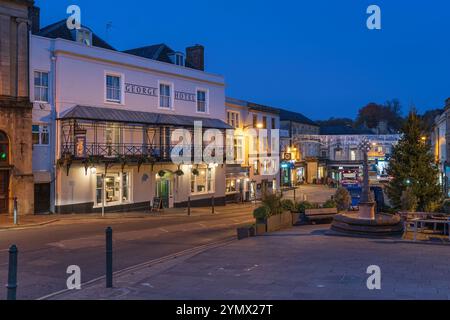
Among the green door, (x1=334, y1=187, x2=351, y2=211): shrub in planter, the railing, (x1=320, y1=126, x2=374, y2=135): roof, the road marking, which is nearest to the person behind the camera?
the road marking

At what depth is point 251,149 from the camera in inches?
1785

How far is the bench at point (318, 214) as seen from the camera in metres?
21.3

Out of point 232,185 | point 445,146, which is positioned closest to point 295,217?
point 232,185

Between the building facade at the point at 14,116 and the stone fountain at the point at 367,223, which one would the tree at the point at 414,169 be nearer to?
the stone fountain at the point at 367,223

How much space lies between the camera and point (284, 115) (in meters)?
66.9

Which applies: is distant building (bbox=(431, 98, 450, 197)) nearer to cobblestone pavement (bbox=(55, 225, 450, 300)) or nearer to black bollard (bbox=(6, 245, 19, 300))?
cobblestone pavement (bbox=(55, 225, 450, 300))

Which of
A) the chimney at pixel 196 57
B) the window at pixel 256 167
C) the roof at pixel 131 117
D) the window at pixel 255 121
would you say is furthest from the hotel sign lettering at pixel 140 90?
the window at pixel 256 167

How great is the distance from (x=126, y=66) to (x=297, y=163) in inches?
1546

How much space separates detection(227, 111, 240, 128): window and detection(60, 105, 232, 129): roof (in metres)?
5.31

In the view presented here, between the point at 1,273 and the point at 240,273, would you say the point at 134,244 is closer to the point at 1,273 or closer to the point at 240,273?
the point at 1,273

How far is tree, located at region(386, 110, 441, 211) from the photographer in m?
23.0

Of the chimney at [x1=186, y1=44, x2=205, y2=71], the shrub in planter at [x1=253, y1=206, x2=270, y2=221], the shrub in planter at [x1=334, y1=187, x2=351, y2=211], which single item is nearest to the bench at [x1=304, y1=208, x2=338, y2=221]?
the shrub in planter at [x1=334, y1=187, x2=351, y2=211]

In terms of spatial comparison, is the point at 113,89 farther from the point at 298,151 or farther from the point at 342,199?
the point at 298,151

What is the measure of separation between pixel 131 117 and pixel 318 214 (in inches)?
539
